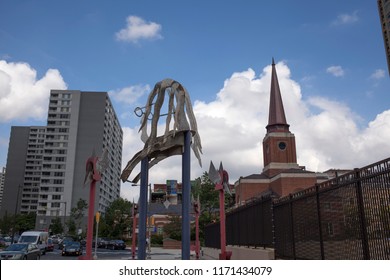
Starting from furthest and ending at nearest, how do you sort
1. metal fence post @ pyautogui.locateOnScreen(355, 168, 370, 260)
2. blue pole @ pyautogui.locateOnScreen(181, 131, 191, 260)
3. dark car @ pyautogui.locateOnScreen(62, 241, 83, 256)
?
1. dark car @ pyautogui.locateOnScreen(62, 241, 83, 256)
2. blue pole @ pyautogui.locateOnScreen(181, 131, 191, 260)
3. metal fence post @ pyautogui.locateOnScreen(355, 168, 370, 260)

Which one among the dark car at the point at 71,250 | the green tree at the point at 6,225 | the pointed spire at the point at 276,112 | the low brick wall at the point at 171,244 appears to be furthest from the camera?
the green tree at the point at 6,225

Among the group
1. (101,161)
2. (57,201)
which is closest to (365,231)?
(101,161)

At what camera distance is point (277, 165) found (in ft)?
228

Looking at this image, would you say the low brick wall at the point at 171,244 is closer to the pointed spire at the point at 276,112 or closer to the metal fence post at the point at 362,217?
the pointed spire at the point at 276,112

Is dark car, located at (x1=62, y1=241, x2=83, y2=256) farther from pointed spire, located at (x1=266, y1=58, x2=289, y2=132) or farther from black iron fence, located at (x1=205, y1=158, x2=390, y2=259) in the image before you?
pointed spire, located at (x1=266, y1=58, x2=289, y2=132)

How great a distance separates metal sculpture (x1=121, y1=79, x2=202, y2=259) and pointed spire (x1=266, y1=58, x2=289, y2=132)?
61378 mm

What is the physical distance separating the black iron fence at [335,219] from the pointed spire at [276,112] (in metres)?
57.1

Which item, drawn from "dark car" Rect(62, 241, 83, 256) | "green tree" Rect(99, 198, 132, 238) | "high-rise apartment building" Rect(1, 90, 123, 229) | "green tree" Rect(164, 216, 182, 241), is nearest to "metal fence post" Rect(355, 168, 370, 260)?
"dark car" Rect(62, 241, 83, 256)

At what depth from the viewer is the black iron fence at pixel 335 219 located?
25.7 feet

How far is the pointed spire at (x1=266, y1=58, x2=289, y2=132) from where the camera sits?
71375 millimetres

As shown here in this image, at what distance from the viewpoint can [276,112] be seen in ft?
237

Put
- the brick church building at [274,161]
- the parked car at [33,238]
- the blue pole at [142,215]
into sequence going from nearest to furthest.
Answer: the blue pole at [142,215]
the parked car at [33,238]
the brick church building at [274,161]

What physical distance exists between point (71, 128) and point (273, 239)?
307 ft

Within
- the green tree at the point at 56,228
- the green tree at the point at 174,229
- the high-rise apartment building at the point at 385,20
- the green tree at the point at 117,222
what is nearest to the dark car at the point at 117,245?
the green tree at the point at 174,229
